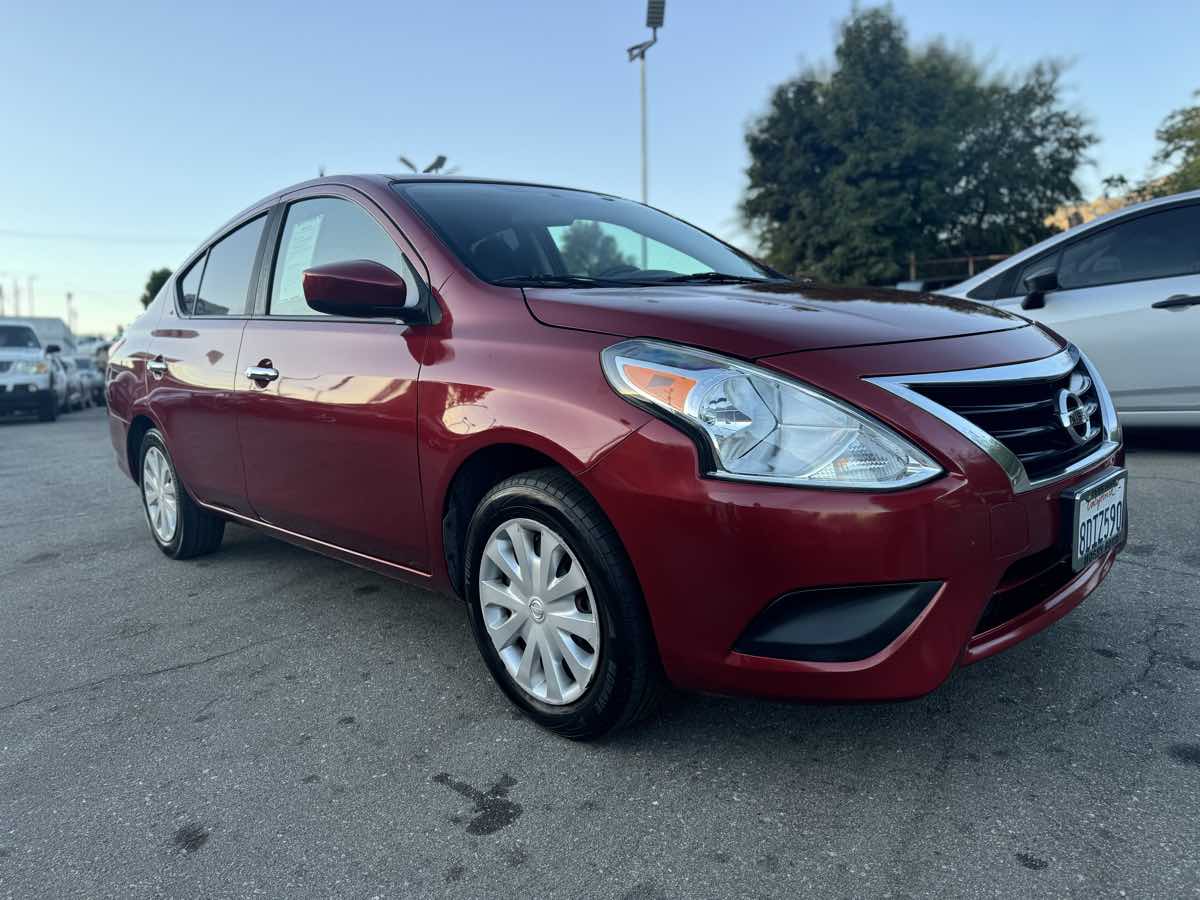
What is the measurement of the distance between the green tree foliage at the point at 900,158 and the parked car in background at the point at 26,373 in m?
19.3

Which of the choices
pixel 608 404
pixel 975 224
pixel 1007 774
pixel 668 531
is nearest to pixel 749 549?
pixel 668 531

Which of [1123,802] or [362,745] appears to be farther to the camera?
[362,745]

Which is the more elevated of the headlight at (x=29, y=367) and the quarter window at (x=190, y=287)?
the quarter window at (x=190, y=287)

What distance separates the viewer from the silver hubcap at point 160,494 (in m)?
4.29

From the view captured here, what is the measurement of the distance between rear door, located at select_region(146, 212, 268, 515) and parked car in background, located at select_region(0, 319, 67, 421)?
14.1 metres

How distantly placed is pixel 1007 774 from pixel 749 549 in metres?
0.84

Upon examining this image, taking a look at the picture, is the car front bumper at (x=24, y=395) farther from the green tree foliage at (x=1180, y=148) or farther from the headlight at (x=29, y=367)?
the green tree foliage at (x=1180, y=148)

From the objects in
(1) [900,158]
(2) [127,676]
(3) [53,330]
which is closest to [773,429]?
(2) [127,676]

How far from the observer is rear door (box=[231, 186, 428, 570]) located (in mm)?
2723

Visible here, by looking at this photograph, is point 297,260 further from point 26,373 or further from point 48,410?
point 48,410

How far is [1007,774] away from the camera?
2.08 metres

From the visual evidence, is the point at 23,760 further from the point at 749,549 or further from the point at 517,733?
the point at 749,549

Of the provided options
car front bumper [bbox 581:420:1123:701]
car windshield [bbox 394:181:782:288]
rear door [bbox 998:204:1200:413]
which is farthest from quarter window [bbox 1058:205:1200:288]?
car front bumper [bbox 581:420:1123:701]

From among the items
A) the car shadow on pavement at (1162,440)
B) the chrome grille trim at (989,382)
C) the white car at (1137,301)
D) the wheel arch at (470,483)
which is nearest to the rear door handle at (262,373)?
the wheel arch at (470,483)
